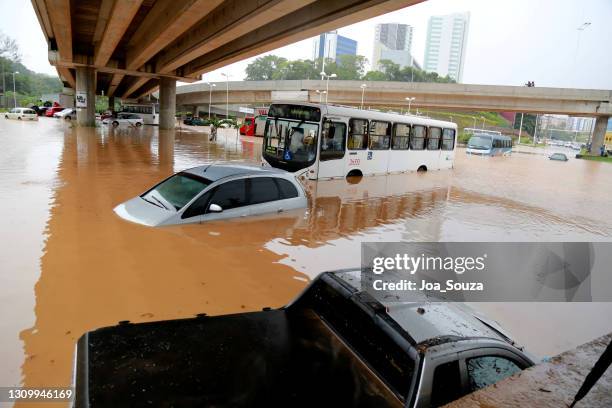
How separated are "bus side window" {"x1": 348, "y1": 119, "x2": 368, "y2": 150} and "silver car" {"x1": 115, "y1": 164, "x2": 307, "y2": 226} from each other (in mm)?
8103

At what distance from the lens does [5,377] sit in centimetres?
398

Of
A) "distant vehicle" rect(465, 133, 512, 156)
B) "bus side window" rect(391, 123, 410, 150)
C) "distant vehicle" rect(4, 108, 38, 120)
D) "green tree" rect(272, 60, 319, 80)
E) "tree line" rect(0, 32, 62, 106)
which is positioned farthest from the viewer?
"green tree" rect(272, 60, 319, 80)

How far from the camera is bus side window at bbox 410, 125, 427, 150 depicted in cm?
2191

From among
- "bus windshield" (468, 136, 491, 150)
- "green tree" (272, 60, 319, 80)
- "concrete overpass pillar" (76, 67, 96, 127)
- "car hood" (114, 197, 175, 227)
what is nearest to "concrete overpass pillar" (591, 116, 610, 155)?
"bus windshield" (468, 136, 491, 150)

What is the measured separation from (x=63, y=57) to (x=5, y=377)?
126ft

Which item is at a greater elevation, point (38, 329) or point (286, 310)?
point (286, 310)

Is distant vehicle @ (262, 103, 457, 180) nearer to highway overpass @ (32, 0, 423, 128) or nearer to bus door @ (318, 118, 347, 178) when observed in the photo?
bus door @ (318, 118, 347, 178)

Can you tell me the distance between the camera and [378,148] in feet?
64.2

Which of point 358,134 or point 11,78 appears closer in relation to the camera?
point 358,134

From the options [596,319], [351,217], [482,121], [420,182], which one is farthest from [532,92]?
[482,121]

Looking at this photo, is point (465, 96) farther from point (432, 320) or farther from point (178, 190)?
point (432, 320)

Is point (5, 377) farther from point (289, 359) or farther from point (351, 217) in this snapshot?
point (351, 217)

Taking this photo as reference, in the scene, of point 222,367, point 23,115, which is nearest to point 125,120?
point 23,115

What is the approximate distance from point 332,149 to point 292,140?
163 cm
